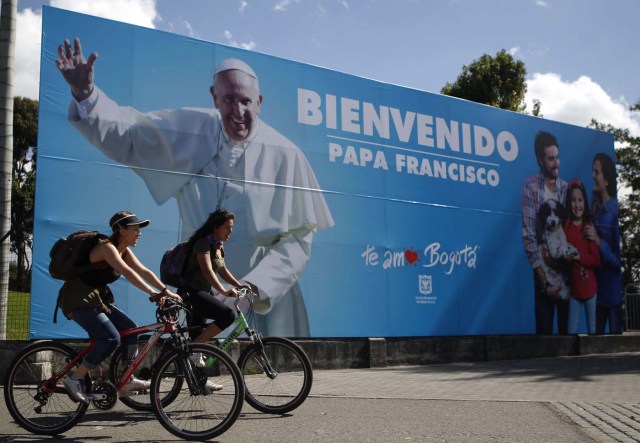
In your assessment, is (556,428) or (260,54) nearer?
(556,428)

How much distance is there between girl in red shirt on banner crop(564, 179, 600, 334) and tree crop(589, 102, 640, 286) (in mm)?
14950

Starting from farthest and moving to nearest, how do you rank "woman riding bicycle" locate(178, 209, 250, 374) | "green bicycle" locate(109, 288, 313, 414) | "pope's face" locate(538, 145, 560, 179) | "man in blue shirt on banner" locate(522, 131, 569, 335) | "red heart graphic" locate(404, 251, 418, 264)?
"pope's face" locate(538, 145, 560, 179)
"man in blue shirt on banner" locate(522, 131, 569, 335)
"red heart graphic" locate(404, 251, 418, 264)
"woman riding bicycle" locate(178, 209, 250, 374)
"green bicycle" locate(109, 288, 313, 414)

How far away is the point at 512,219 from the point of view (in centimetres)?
1527

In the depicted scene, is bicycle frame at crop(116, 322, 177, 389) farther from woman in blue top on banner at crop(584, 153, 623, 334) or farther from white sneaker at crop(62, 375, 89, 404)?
woman in blue top on banner at crop(584, 153, 623, 334)

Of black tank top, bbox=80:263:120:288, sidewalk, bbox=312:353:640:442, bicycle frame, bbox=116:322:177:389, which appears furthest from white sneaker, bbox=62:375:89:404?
sidewalk, bbox=312:353:640:442

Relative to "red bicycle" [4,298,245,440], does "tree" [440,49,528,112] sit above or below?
above

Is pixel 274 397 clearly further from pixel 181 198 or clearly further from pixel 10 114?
pixel 10 114

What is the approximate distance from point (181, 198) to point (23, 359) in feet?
17.7

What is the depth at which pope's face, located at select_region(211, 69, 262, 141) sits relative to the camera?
11.5 meters

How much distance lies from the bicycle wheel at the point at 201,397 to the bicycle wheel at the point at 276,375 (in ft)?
2.85

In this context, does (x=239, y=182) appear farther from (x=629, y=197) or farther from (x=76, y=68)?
(x=629, y=197)

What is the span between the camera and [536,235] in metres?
15.6

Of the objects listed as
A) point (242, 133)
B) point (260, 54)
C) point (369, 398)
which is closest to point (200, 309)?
point (369, 398)

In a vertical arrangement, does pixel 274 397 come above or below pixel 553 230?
below
